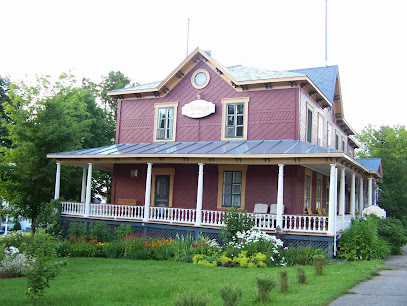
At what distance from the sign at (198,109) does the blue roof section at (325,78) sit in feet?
20.1

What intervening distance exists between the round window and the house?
0.16 feet

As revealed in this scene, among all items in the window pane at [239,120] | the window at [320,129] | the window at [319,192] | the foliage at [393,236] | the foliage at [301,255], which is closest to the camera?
the foliage at [301,255]

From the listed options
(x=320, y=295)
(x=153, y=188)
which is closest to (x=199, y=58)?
(x=153, y=188)

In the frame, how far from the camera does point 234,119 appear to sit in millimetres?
19391

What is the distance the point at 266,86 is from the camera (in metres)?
18.7

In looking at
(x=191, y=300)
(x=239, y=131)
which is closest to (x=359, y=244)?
(x=239, y=131)

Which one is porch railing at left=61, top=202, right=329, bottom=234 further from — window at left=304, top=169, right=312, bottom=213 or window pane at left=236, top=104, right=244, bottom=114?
window pane at left=236, top=104, right=244, bottom=114

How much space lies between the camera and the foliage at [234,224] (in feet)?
48.9

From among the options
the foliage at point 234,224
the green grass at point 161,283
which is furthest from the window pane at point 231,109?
the green grass at point 161,283

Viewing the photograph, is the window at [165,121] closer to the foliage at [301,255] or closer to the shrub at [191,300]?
the foliage at [301,255]

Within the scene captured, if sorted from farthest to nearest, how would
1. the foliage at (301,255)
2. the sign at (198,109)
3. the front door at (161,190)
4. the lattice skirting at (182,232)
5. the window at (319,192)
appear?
the window at (319,192), the front door at (161,190), the sign at (198,109), the lattice skirting at (182,232), the foliage at (301,255)

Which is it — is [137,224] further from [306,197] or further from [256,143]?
[306,197]

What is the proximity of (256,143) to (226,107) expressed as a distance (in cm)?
242

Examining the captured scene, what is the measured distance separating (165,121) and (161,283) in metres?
11.6
